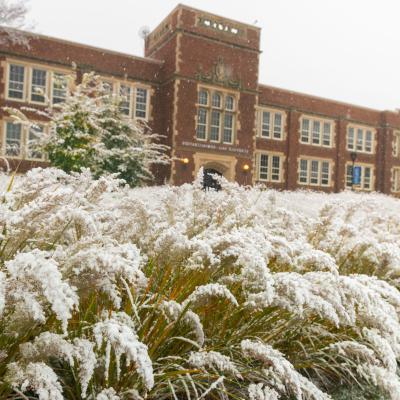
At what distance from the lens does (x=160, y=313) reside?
2.40 m

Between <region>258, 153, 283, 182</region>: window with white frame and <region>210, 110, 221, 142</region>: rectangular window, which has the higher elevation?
<region>210, 110, 221, 142</region>: rectangular window

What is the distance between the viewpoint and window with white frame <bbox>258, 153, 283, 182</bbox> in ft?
98.8

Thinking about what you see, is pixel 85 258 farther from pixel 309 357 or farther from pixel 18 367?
pixel 309 357

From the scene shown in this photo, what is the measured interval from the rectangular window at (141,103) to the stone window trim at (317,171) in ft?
37.5

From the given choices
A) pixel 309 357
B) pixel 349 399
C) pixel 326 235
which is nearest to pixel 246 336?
pixel 309 357

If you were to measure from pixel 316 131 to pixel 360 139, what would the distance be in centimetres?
431

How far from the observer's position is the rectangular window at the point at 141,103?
25.5 metres

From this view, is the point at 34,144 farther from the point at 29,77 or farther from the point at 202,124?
the point at 202,124

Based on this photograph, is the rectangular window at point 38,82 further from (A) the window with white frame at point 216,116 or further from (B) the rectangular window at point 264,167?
(B) the rectangular window at point 264,167

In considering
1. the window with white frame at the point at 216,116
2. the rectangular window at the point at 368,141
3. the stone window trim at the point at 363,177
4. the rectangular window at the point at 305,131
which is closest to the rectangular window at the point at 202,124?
the window with white frame at the point at 216,116

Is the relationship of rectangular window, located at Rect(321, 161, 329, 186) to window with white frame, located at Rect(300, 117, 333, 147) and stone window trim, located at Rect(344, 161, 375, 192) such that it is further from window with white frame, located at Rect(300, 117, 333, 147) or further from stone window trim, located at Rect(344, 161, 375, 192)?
stone window trim, located at Rect(344, 161, 375, 192)

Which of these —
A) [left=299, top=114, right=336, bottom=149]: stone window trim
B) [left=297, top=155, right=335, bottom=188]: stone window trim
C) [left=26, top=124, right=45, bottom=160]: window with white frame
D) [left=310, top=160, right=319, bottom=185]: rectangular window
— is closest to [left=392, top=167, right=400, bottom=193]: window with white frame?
[left=297, top=155, right=335, bottom=188]: stone window trim

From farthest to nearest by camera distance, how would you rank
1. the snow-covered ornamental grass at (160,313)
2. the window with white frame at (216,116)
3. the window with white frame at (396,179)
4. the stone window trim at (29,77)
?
the window with white frame at (396,179) → the window with white frame at (216,116) → the stone window trim at (29,77) → the snow-covered ornamental grass at (160,313)

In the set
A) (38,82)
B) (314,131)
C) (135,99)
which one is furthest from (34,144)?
(314,131)
